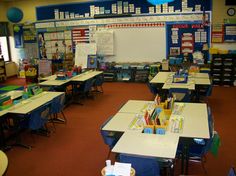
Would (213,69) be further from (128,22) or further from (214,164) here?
(214,164)

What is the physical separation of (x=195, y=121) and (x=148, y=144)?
1088 millimetres

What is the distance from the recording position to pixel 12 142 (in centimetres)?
557

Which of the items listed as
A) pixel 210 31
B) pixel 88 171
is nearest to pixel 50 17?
pixel 210 31

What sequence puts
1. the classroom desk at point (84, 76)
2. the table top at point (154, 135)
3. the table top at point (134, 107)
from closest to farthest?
the table top at point (154, 135) → the table top at point (134, 107) → the classroom desk at point (84, 76)

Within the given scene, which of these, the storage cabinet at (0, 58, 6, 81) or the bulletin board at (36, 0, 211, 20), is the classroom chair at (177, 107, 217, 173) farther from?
the storage cabinet at (0, 58, 6, 81)

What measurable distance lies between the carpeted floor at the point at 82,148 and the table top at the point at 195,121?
2.54 feet

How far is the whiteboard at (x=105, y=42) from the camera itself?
10.9m

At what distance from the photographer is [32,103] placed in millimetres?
5582

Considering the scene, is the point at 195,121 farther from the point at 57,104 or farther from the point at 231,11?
the point at 231,11

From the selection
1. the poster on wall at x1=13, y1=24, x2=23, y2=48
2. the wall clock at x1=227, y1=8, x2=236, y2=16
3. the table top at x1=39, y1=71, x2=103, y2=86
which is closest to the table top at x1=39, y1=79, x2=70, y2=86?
the table top at x1=39, y1=71, x2=103, y2=86

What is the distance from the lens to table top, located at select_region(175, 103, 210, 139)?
3529 millimetres

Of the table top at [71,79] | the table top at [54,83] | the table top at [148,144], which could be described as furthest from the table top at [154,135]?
the table top at [71,79]

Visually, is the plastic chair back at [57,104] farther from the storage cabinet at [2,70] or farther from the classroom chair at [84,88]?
the storage cabinet at [2,70]

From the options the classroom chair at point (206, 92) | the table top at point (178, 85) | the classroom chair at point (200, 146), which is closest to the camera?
the classroom chair at point (200, 146)
